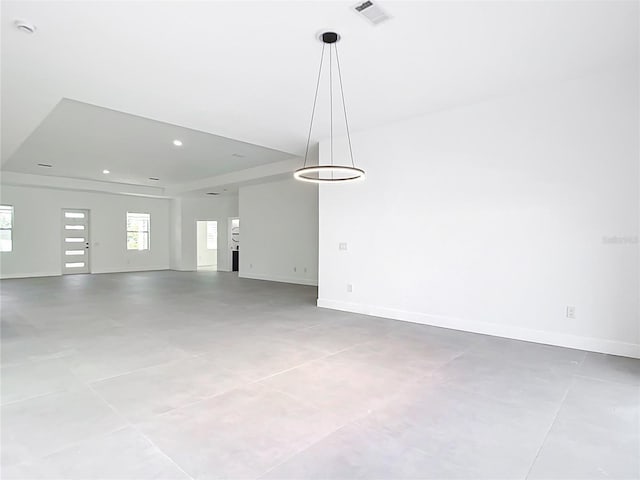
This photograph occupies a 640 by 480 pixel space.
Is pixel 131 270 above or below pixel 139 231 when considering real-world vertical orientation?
below

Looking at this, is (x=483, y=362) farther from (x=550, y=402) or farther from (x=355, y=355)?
(x=355, y=355)

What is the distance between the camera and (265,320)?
18.7 ft

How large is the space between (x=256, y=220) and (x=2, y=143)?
6.28 metres

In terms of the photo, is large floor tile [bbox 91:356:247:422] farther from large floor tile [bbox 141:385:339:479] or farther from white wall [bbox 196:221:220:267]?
white wall [bbox 196:221:220:267]

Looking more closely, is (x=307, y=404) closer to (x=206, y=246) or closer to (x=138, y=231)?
(x=138, y=231)

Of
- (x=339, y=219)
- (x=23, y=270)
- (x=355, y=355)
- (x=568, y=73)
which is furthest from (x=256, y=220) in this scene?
(x=568, y=73)

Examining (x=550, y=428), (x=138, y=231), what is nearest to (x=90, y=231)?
(x=138, y=231)

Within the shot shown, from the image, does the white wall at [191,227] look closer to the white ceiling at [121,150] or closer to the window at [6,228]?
the white ceiling at [121,150]

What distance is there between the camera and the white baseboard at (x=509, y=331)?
13.2ft

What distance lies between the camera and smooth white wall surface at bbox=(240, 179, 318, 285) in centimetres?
1010

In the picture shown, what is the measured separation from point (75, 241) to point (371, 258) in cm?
1119

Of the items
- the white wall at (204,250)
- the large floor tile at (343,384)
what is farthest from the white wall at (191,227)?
the large floor tile at (343,384)

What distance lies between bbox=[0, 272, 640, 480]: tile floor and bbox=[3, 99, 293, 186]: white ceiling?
329cm

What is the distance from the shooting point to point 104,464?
2.04 meters
